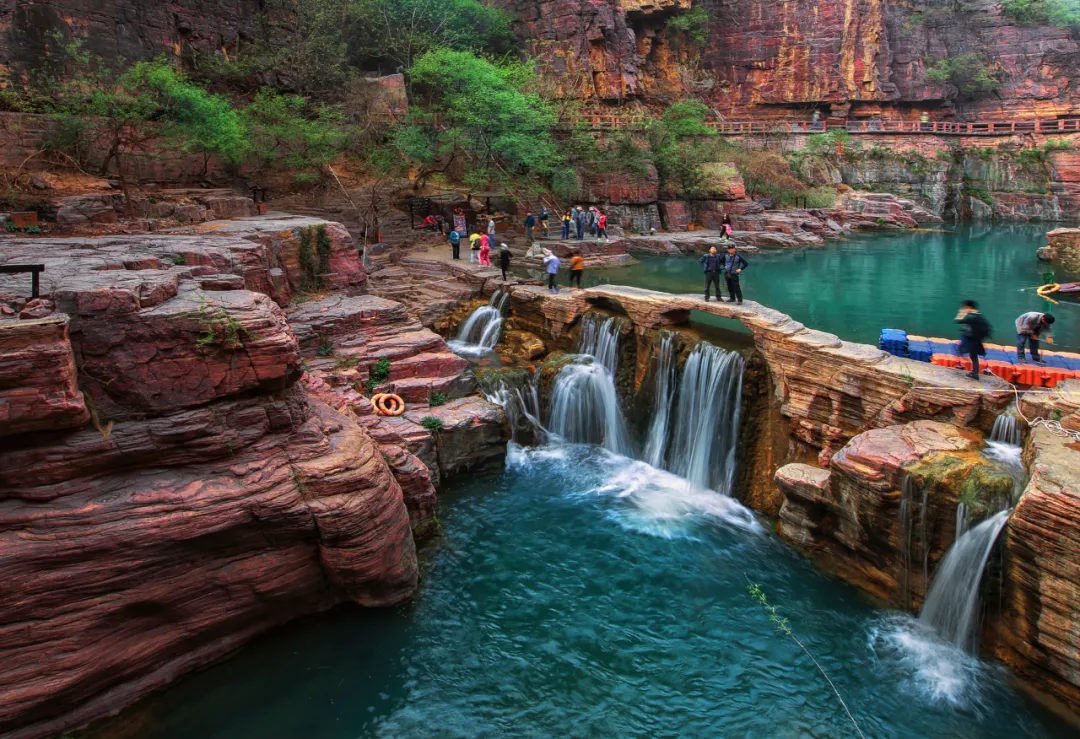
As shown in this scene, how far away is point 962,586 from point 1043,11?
5980cm

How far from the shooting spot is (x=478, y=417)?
14.4m

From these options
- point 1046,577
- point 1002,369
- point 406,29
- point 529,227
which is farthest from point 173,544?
point 406,29

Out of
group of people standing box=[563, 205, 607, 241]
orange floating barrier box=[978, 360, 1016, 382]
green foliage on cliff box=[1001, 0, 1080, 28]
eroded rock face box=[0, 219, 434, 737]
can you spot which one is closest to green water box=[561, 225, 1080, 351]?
group of people standing box=[563, 205, 607, 241]

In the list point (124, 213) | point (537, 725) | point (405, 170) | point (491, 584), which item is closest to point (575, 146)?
point (405, 170)

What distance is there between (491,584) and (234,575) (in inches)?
149

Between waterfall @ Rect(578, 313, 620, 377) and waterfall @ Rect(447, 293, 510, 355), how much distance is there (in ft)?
8.69

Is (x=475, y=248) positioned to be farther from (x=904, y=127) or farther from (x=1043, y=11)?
(x=1043, y=11)

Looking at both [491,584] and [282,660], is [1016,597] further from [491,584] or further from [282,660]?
[282,660]

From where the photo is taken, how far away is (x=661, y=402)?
50.3ft

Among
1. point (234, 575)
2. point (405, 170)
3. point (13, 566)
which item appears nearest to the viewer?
point (13, 566)

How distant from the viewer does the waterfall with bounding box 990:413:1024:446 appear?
988 cm

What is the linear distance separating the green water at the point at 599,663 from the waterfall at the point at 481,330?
7.70 m

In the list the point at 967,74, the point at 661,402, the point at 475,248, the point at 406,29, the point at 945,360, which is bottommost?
the point at 661,402

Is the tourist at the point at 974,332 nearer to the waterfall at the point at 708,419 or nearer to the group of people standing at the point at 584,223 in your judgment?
the waterfall at the point at 708,419
